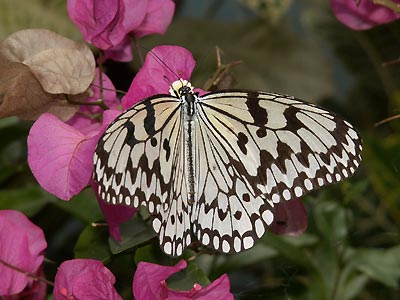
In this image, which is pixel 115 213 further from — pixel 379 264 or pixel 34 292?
pixel 379 264

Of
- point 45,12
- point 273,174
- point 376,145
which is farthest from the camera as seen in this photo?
point 45,12

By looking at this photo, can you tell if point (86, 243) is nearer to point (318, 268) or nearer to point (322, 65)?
→ point (318, 268)

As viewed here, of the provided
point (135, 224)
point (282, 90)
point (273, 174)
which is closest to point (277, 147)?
point (273, 174)

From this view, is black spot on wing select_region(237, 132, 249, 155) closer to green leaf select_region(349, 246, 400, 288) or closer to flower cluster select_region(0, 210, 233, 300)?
flower cluster select_region(0, 210, 233, 300)

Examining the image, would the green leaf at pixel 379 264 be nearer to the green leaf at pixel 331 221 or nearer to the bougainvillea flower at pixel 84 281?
the green leaf at pixel 331 221

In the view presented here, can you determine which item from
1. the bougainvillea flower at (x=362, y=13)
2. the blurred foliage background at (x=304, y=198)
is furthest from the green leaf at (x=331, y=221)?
the bougainvillea flower at (x=362, y=13)
